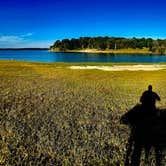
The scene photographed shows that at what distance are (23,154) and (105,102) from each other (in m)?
10.8

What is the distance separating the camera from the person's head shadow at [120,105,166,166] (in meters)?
11.1

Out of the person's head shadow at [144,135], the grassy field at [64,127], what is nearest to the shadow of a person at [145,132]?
the person's head shadow at [144,135]

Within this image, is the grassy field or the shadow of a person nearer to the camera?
the grassy field

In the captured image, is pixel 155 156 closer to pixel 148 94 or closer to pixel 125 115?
pixel 148 94

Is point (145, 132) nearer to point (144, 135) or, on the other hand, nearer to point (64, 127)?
point (144, 135)

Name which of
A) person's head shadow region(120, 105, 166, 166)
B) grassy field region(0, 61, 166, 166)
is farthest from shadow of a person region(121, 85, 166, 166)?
grassy field region(0, 61, 166, 166)

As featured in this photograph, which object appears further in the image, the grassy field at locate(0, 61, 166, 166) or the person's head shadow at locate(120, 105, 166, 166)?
the person's head shadow at locate(120, 105, 166, 166)

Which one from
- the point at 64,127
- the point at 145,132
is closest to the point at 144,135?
the point at 145,132

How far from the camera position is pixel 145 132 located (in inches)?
535

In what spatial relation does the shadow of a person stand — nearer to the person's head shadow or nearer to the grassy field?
the person's head shadow

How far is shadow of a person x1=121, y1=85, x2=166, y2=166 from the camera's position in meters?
11.1

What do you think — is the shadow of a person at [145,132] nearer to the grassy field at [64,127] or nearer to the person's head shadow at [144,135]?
the person's head shadow at [144,135]

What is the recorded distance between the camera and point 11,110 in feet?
59.3

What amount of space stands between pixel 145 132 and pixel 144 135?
0.43 metres
